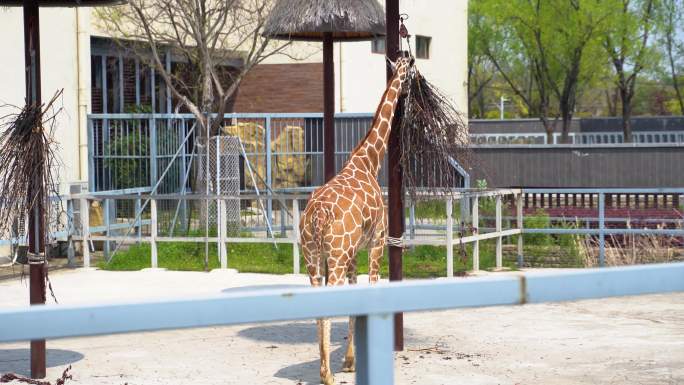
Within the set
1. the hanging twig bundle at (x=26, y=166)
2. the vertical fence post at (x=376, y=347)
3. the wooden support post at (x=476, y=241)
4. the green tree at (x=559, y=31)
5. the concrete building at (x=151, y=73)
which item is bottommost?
the wooden support post at (x=476, y=241)

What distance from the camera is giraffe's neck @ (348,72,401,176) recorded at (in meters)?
9.88

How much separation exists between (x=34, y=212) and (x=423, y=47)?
2728 cm

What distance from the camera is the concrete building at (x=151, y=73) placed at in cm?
2131

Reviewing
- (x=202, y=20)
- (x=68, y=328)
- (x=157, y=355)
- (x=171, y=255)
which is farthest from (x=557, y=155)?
(x=68, y=328)

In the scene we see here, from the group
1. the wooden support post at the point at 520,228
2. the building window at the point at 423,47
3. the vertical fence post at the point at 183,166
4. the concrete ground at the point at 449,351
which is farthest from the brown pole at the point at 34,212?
the building window at the point at 423,47

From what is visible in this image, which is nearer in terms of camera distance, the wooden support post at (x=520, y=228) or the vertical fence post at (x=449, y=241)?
the vertical fence post at (x=449, y=241)

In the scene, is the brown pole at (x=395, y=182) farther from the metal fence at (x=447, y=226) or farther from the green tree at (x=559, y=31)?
the green tree at (x=559, y=31)

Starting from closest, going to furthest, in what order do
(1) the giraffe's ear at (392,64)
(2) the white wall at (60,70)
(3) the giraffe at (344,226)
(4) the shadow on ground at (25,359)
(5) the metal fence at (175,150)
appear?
(3) the giraffe at (344,226), (4) the shadow on ground at (25,359), (1) the giraffe's ear at (392,64), (2) the white wall at (60,70), (5) the metal fence at (175,150)

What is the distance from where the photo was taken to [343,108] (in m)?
29.8

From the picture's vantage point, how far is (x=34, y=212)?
9.29 metres

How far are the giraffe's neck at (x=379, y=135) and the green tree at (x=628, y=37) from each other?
3479 centimetres

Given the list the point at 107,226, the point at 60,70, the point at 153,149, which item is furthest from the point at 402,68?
the point at 60,70

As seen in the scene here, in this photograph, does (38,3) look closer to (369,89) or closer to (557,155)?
(557,155)

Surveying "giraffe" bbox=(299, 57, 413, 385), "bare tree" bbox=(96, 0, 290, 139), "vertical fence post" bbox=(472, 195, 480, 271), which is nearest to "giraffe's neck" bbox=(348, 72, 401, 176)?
"giraffe" bbox=(299, 57, 413, 385)
